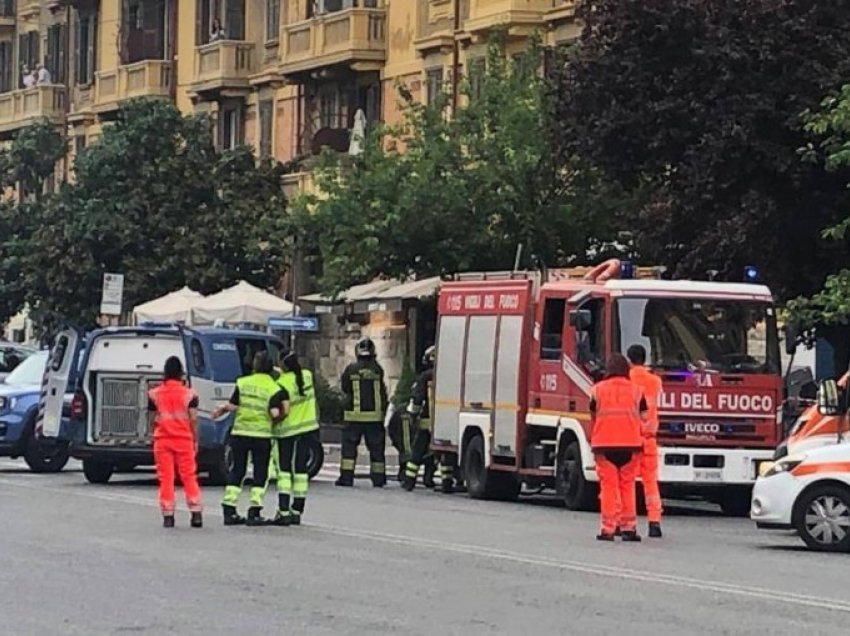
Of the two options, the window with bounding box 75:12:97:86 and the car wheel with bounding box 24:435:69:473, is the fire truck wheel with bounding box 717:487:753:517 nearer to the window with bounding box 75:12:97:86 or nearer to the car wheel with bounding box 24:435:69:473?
the car wheel with bounding box 24:435:69:473

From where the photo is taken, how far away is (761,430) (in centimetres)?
2522

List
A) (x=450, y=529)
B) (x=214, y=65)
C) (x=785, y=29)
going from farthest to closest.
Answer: (x=214, y=65) < (x=785, y=29) < (x=450, y=529)

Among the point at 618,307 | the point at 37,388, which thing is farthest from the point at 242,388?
the point at 37,388

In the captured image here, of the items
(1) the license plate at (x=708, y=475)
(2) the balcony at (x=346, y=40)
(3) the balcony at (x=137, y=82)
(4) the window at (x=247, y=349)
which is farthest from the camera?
(3) the balcony at (x=137, y=82)

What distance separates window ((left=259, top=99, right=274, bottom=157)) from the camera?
53.1m

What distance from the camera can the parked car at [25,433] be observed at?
105 ft

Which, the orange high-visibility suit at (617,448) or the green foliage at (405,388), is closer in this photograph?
the orange high-visibility suit at (617,448)

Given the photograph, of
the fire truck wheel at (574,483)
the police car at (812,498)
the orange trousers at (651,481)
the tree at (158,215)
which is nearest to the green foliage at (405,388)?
the tree at (158,215)

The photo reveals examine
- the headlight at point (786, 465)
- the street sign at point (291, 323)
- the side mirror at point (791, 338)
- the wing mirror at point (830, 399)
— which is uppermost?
the street sign at point (291, 323)

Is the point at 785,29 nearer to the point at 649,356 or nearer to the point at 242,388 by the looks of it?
the point at 649,356

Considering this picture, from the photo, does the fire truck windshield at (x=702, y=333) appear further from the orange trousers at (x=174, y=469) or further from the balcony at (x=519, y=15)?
the balcony at (x=519, y=15)

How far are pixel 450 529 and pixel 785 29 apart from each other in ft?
30.6

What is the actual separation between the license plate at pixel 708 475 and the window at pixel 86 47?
39593 mm

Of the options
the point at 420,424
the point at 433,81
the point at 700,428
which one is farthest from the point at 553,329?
the point at 433,81
